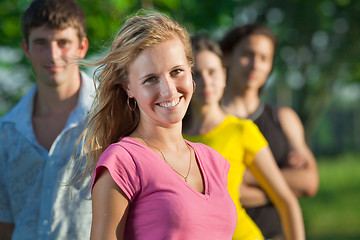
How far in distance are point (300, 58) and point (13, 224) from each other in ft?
33.5

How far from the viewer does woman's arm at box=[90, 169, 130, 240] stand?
194 cm

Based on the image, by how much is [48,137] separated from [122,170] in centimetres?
139

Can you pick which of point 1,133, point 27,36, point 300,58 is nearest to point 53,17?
point 27,36

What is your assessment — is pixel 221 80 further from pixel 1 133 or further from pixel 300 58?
pixel 300 58

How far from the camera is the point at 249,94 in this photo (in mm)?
4172

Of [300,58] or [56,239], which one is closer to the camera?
[56,239]

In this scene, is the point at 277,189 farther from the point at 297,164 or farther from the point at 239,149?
the point at 297,164

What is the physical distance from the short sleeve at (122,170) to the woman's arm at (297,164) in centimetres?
226

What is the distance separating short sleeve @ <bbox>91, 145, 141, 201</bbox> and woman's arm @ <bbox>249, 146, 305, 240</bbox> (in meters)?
1.36

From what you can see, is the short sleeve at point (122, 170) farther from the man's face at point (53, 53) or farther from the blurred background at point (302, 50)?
the man's face at point (53, 53)

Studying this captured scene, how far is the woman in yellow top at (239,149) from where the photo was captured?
3209 millimetres

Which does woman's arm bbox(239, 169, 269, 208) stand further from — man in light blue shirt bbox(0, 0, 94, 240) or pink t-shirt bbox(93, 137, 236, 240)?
pink t-shirt bbox(93, 137, 236, 240)

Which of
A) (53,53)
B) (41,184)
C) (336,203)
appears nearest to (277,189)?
(41,184)

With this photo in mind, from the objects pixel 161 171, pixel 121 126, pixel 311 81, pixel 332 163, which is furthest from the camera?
pixel 332 163
